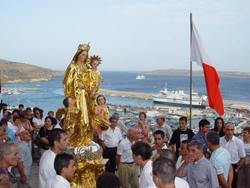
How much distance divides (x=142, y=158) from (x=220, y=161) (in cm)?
134

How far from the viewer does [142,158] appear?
507 cm

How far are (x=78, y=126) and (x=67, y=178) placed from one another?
2.49 metres

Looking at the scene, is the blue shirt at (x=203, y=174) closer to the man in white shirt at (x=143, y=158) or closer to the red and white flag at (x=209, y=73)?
the man in white shirt at (x=143, y=158)

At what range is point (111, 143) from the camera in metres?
8.70

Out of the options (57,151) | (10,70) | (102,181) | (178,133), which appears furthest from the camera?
(10,70)

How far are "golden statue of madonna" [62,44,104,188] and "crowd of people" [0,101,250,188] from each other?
0.56m

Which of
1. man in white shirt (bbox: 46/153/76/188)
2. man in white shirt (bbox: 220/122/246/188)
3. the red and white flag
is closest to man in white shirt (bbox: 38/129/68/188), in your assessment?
man in white shirt (bbox: 46/153/76/188)

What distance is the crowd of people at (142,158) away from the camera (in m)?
4.01

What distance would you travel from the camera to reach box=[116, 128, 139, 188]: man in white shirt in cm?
758

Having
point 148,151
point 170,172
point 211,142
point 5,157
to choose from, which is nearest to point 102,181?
point 170,172

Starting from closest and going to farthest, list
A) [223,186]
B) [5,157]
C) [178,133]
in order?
[5,157] < [223,186] < [178,133]

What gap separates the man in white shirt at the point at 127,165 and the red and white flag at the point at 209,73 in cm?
246

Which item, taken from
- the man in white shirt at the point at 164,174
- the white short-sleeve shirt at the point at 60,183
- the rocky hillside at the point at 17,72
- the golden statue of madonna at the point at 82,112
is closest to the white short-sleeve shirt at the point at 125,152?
the golden statue of madonna at the point at 82,112

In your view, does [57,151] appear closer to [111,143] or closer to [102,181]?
[102,181]
